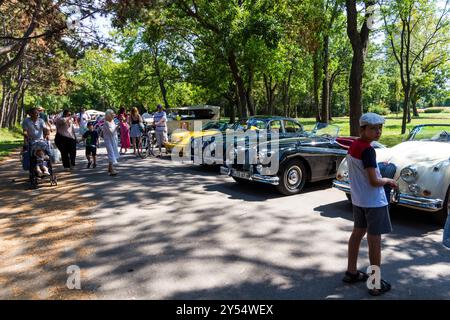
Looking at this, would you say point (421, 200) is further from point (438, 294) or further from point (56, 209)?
point (56, 209)

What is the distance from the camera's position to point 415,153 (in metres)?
6.23

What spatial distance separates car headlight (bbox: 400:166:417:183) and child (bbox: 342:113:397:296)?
90.4 inches

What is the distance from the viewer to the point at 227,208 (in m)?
6.71

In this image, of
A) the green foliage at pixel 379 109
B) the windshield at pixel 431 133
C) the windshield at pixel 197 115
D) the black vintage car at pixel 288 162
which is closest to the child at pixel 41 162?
the black vintage car at pixel 288 162

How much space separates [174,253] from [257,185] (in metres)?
4.48

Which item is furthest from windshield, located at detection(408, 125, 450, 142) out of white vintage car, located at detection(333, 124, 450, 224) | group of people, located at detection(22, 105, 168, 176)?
group of people, located at detection(22, 105, 168, 176)

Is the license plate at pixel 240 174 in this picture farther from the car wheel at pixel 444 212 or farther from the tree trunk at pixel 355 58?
the tree trunk at pixel 355 58

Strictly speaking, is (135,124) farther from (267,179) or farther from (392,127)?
(392,127)

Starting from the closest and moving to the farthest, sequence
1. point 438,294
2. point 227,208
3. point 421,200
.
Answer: point 438,294, point 421,200, point 227,208

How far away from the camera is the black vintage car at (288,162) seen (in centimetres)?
760

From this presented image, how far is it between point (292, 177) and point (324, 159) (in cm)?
104

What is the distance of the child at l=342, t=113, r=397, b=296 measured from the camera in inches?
139

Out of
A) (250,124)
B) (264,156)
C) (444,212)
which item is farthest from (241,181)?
(444,212)
